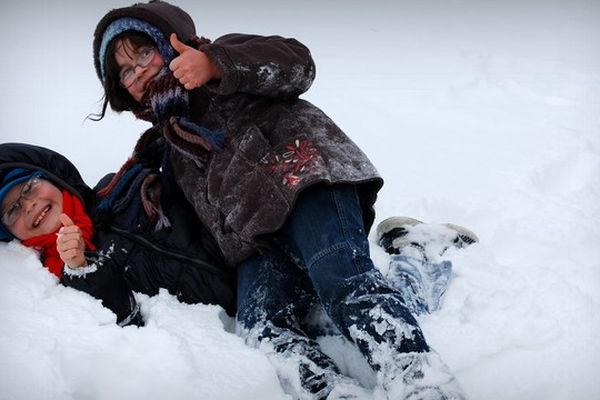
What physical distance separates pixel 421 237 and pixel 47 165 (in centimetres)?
117

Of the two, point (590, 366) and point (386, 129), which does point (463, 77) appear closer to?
point (386, 129)

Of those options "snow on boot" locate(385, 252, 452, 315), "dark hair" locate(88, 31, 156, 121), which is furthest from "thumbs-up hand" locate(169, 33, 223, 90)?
"snow on boot" locate(385, 252, 452, 315)

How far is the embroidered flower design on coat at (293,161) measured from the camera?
4.46ft

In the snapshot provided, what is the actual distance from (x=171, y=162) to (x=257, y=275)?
435 mm

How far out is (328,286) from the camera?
126 centimetres

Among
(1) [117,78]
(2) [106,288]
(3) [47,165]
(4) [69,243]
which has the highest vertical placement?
(1) [117,78]

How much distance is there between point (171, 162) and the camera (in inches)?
64.4

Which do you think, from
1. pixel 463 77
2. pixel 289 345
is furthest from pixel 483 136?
pixel 289 345

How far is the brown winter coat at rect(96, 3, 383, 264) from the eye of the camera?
1.36 metres

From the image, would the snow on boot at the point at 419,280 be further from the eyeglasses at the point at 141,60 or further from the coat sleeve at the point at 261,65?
the eyeglasses at the point at 141,60

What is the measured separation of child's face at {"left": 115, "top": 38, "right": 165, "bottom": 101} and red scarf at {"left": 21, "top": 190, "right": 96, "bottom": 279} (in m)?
0.38

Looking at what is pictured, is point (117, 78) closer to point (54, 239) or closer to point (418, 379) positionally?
point (54, 239)

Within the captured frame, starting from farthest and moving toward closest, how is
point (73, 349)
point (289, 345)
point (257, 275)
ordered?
point (257, 275)
point (289, 345)
point (73, 349)

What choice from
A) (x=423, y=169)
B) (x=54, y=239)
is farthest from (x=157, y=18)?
(x=423, y=169)
